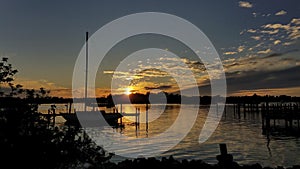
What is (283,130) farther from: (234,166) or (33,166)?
(33,166)

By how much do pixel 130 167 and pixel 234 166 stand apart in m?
4.92

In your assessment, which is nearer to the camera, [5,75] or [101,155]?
[5,75]

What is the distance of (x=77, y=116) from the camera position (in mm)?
58344

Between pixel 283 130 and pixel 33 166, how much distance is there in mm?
45011

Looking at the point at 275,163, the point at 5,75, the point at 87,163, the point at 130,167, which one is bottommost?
the point at 275,163

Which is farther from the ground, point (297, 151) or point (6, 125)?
point (6, 125)

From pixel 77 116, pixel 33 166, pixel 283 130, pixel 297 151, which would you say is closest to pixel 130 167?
pixel 33 166

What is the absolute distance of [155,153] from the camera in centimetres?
2778

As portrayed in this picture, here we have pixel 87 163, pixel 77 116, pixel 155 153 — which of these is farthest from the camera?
pixel 77 116

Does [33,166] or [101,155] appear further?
[101,155]

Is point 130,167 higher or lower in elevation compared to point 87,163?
lower

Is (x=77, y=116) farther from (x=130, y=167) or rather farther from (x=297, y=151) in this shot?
(x=130, y=167)

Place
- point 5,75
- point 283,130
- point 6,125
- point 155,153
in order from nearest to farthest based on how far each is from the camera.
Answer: point 6,125 → point 5,75 → point 155,153 → point 283,130

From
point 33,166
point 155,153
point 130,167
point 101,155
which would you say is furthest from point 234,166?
point 155,153
